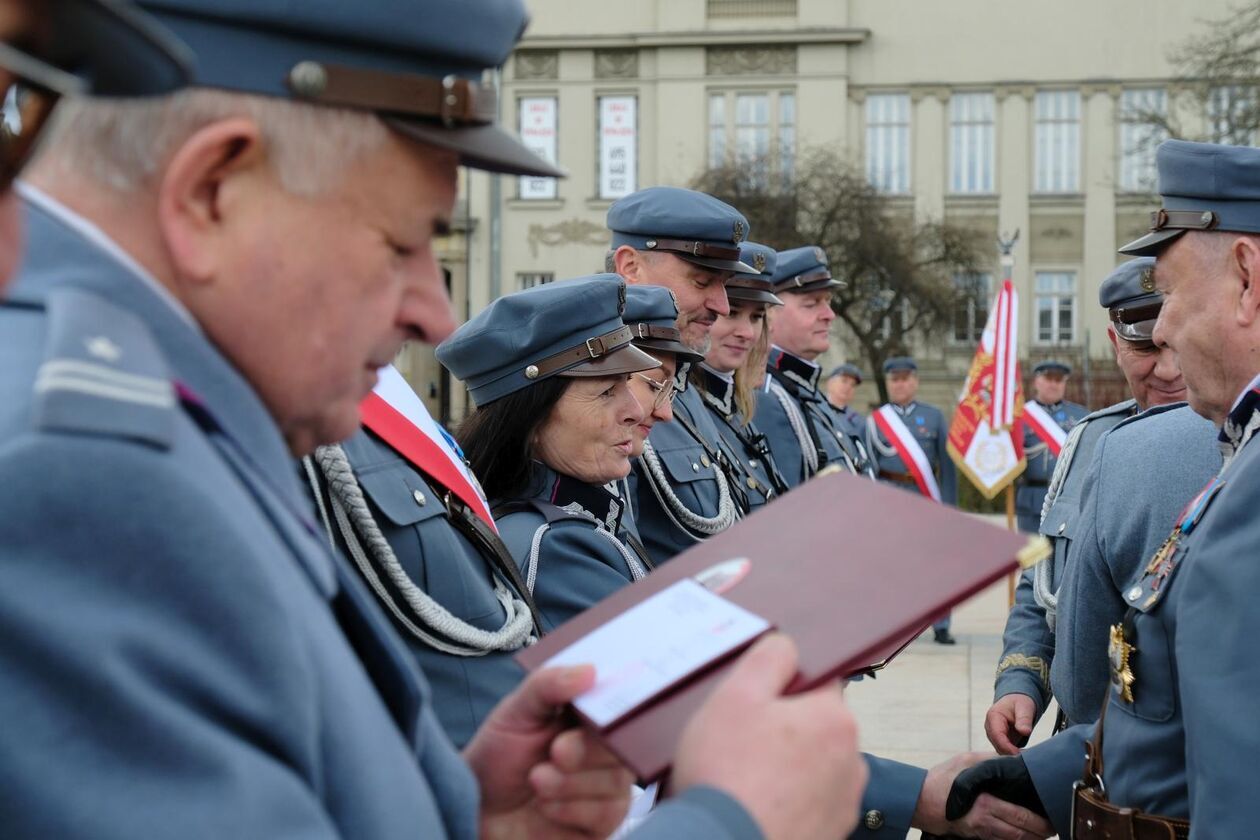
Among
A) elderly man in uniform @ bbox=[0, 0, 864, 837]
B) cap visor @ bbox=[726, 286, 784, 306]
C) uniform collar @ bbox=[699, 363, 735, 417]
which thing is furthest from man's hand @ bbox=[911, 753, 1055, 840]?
cap visor @ bbox=[726, 286, 784, 306]

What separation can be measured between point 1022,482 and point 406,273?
1366 centimetres

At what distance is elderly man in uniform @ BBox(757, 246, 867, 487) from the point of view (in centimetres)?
659

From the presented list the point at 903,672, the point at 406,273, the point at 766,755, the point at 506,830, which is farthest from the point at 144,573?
the point at 903,672

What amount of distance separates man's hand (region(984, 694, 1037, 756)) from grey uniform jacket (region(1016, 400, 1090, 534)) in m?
10.0

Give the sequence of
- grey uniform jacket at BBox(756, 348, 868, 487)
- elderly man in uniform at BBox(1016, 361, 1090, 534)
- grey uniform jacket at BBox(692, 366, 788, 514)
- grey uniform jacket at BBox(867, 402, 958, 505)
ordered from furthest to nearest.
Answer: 1. grey uniform jacket at BBox(867, 402, 958, 505)
2. elderly man in uniform at BBox(1016, 361, 1090, 534)
3. grey uniform jacket at BBox(756, 348, 868, 487)
4. grey uniform jacket at BBox(692, 366, 788, 514)

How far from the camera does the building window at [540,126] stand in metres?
40.5

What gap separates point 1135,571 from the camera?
3182 mm

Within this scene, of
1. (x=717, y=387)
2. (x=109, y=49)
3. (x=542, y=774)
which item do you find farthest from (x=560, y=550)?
(x=717, y=387)

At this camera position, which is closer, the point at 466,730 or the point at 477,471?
the point at 466,730

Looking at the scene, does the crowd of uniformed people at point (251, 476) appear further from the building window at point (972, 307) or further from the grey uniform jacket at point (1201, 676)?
the building window at point (972, 307)

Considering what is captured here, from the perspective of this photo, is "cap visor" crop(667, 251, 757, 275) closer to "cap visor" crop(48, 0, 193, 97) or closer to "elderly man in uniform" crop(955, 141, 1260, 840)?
"elderly man in uniform" crop(955, 141, 1260, 840)

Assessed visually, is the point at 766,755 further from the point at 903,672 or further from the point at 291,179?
the point at 903,672

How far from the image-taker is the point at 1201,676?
237cm

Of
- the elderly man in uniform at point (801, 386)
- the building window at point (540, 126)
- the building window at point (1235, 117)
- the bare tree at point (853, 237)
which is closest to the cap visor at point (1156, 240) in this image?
the elderly man in uniform at point (801, 386)
